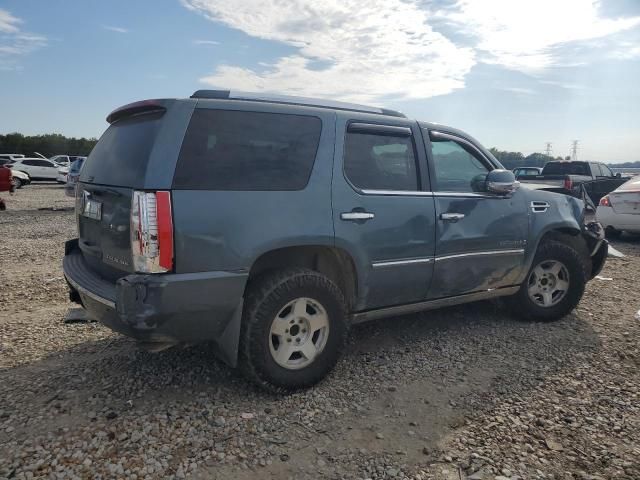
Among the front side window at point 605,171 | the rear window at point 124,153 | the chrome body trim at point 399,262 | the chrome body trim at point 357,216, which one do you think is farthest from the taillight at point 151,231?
the front side window at point 605,171

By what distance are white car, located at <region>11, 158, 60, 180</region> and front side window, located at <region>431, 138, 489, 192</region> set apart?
28610mm

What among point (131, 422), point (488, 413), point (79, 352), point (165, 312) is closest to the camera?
point (165, 312)

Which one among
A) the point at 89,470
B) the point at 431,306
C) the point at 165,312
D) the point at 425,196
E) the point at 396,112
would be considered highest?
the point at 396,112

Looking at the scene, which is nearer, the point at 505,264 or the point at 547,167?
the point at 505,264

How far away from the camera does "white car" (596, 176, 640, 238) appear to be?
8945 mm

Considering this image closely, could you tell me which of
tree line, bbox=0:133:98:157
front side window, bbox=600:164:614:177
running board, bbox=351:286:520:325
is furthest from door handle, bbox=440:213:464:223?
tree line, bbox=0:133:98:157

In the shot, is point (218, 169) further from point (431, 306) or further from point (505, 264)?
point (505, 264)

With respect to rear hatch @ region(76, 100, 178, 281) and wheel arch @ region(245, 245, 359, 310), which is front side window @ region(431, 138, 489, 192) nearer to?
wheel arch @ region(245, 245, 359, 310)

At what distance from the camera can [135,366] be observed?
11.7 feet

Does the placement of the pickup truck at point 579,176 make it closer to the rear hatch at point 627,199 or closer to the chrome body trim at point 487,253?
the rear hatch at point 627,199

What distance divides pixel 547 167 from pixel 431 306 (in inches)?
558

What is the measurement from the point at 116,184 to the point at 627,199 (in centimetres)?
941

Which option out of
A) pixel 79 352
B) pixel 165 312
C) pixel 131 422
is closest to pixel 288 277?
pixel 165 312

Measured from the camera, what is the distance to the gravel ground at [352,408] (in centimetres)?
248
